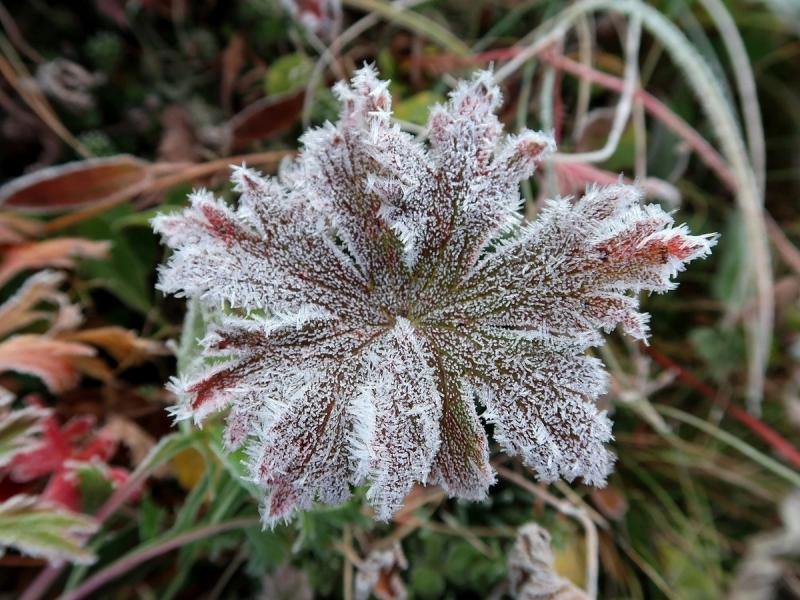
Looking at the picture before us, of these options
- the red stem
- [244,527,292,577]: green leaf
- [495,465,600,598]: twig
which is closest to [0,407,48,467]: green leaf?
[244,527,292,577]: green leaf

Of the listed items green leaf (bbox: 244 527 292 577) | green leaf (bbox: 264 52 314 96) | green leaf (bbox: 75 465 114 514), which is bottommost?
green leaf (bbox: 244 527 292 577)

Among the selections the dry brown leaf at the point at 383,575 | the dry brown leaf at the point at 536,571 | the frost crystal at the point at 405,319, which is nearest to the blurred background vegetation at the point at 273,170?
the dry brown leaf at the point at 383,575

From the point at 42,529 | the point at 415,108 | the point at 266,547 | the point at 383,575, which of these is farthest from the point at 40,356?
the point at 415,108

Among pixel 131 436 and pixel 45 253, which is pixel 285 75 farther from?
pixel 131 436

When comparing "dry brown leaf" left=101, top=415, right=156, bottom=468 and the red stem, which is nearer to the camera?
"dry brown leaf" left=101, top=415, right=156, bottom=468

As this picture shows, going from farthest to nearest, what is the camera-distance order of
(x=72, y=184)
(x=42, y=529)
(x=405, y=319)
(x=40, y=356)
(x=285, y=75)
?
1. (x=285, y=75)
2. (x=72, y=184)
3. (x=40, y=356)
4. (x=42, y=529)
5. (x=405, y=319)

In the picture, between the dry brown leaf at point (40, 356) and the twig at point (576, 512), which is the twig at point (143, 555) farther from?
the twig at point (576, 512)

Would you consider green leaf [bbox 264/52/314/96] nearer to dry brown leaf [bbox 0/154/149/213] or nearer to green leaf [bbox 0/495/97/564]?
dry brown leaf [bbox 0/154/149/213]

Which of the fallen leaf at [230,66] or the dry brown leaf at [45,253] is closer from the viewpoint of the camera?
the dry brown leaf at [45,253]
